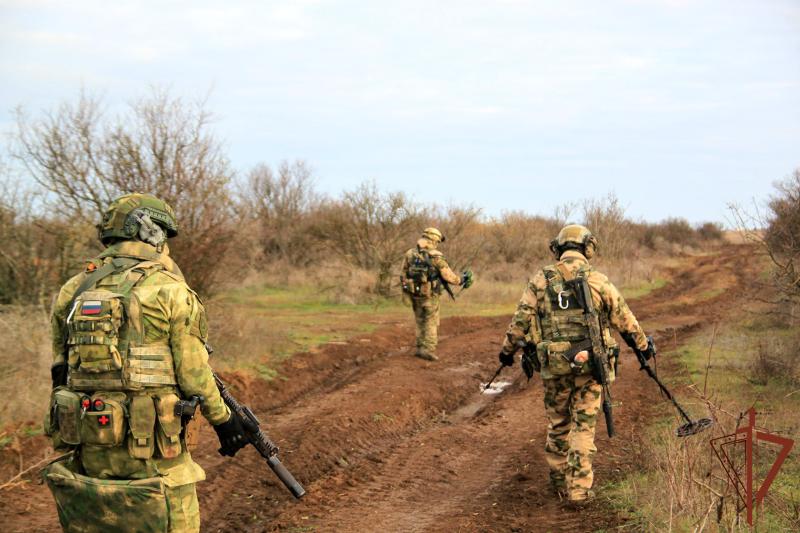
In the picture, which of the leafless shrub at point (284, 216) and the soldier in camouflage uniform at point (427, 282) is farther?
the leafless shrub at point (284, 216)

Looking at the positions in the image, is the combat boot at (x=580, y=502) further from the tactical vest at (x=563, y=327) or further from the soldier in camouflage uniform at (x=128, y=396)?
the soldier in camouflage uniform at (x=128, y=396)

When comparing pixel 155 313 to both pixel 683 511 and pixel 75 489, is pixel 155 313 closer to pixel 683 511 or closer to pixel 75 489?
pixel 75 489

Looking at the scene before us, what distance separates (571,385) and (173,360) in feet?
11.6

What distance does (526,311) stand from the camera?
6.49 metres

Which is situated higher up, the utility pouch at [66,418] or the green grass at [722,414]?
the utility pouch at [66,418]

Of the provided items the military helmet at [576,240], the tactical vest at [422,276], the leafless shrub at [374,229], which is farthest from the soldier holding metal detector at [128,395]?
the leafless shrub at [374,229]

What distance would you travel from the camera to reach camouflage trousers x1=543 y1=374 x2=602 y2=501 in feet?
19.9

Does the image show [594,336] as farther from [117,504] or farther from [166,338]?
[117,504]

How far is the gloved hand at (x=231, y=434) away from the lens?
13.8 feet

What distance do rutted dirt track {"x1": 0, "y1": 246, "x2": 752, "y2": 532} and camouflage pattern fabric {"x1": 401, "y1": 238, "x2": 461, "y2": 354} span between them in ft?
1.39

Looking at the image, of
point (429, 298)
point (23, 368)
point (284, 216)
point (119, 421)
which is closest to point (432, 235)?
point (429, 298)

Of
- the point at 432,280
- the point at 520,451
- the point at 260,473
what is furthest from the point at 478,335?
the point at 260,473

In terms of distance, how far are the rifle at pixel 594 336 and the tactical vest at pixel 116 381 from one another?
3.48 m

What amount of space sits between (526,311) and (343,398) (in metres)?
4.28
